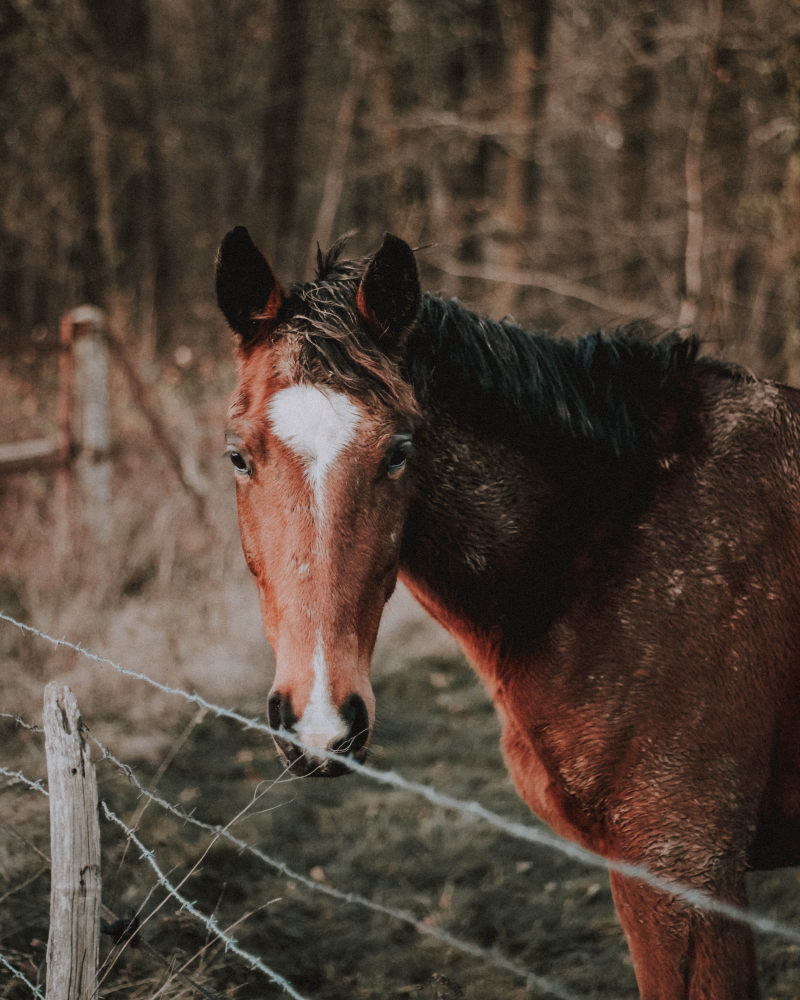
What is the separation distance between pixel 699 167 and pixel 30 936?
784cm

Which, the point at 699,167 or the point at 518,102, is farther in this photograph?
the point at 518,102

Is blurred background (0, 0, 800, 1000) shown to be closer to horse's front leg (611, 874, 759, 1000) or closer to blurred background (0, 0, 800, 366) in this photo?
blurred background (0, 0, 800, 366)

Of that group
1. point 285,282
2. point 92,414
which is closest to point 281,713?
point 285,282

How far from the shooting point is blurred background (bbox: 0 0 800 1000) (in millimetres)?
3350

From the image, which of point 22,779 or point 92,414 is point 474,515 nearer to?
point 22,779

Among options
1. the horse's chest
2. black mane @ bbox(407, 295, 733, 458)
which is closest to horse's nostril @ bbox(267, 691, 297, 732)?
the horse's chest

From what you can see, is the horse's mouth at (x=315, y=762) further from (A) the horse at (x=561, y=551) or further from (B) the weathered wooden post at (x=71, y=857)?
(B) the weathered wooden post at (x=71, y=857)

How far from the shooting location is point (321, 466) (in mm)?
2002

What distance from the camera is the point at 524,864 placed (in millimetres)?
3795

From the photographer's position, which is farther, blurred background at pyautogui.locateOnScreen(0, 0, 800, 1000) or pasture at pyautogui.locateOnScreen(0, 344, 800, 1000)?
blurred background at pyautogui.locateOnScreen(0, 0, 800, 1000)

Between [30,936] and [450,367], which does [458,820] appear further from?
[450,367]

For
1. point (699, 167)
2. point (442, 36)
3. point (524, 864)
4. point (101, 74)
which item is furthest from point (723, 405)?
point (442, 36)

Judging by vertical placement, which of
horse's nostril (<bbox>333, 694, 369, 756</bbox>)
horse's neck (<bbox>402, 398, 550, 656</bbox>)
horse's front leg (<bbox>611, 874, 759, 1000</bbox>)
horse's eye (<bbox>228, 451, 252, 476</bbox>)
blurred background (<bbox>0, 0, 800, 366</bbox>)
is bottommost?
horse's front leg (<bbox>611, 874, 759, 1000</bbox>)

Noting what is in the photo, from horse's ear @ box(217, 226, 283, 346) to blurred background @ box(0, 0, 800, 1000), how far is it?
571 millimetres
